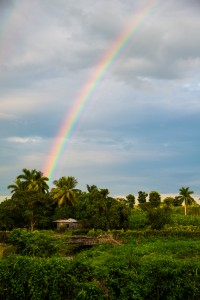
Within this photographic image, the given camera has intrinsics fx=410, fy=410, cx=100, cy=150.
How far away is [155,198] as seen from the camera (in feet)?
381

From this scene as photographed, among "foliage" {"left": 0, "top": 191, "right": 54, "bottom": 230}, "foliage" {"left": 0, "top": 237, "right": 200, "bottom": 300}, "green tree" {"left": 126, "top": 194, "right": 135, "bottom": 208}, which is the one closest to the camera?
"foliage" {"left": 0, "top": 237, "right": 200, "bottom": 300}

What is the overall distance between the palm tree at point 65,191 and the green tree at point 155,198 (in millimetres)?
33685

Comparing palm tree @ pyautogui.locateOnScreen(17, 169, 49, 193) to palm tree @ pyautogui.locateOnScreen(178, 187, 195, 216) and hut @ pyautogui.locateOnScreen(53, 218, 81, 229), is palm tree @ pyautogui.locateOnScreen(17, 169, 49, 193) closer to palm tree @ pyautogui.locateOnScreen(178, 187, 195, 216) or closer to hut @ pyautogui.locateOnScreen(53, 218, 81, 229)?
hut @ pyautogui.locateOnScreen(53, 218, 81, 229)

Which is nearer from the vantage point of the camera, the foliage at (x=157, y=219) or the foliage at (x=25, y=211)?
the foliage at (x=157, y=219)

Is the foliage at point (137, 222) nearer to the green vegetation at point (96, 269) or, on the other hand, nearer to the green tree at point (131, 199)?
the green vegetation at point (96, 269)

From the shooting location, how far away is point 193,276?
16531 millimetres

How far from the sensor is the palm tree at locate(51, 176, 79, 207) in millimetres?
84000

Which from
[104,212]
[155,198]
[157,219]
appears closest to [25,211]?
[104,212]

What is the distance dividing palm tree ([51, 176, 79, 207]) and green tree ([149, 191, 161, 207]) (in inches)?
1326

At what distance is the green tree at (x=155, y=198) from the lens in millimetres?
114062

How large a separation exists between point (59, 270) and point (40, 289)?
108 cm

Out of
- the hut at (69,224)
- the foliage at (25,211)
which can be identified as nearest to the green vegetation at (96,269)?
the hut at (69,224)

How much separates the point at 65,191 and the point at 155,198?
129 ft

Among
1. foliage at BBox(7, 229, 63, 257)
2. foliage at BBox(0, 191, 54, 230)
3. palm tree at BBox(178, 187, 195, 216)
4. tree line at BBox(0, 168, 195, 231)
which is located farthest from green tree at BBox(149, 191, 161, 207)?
foliage at BBox(7, 229, 63, 257)
